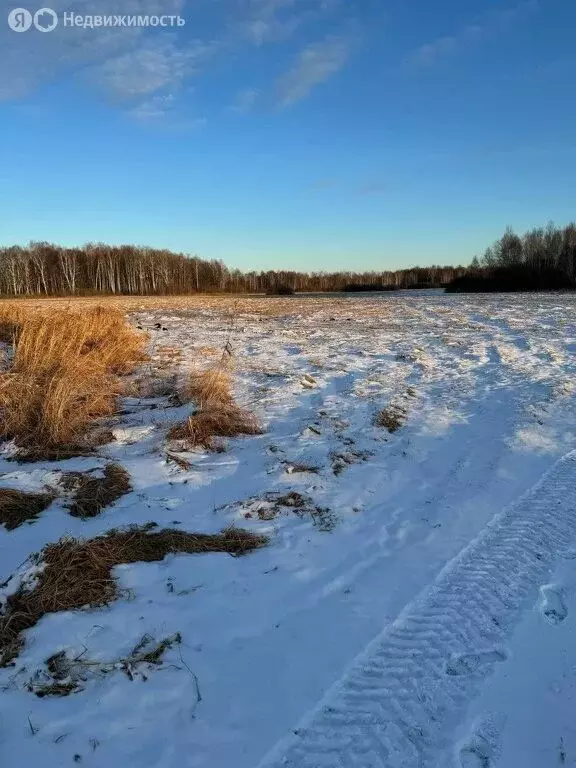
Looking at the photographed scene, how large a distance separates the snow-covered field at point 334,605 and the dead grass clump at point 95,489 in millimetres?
118

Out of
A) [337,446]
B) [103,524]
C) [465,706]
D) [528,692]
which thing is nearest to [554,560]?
[528,692]

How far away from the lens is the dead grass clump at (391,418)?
6784 millimetres

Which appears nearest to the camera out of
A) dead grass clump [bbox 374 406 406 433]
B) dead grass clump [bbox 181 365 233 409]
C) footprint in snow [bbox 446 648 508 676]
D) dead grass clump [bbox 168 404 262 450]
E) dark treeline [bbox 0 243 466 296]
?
footprint in snow [bbox 446 648 508 676]

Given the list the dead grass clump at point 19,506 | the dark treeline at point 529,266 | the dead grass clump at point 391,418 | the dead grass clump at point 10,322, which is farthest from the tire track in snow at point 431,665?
the dark treeline at point 529,266

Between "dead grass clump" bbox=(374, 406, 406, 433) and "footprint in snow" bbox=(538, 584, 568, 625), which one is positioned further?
"dead grass clump" bbox=(374, 406, 406, 433)

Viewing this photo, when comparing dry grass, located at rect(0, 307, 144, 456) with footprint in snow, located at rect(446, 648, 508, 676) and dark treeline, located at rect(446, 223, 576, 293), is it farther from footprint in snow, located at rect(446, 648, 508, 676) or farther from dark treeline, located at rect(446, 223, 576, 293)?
dark treeline, located at rect(446, 223, 576, 293)

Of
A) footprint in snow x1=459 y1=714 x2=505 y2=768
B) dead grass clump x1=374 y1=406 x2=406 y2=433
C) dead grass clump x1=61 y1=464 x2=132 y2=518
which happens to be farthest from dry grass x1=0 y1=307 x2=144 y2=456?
footprint in snow x1=459 y1=714 x2=505 y2=768

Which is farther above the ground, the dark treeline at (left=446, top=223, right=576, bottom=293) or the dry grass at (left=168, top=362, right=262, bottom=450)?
the dark treeline at (left=446, top=223, right=576, bottom=293)

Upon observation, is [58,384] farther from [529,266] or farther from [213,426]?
[529,266]

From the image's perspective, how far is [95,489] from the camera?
16.0ft

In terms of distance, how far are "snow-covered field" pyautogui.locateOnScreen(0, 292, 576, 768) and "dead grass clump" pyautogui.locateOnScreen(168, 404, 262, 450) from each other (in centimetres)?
25

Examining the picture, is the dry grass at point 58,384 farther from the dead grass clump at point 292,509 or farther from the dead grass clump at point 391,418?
the dead grass clump at point 391,418

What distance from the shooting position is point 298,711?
2.70m

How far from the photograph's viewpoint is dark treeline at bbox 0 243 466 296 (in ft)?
255
